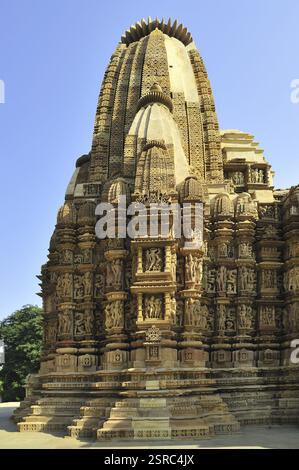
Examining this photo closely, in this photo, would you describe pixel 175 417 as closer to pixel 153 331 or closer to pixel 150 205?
pixel 153 331

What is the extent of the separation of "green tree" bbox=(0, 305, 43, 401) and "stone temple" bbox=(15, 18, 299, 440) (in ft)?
65.4

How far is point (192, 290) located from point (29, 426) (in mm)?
6027

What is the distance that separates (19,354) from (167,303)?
27765 mm

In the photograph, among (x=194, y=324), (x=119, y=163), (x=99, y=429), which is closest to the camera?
(x=99, y=429)

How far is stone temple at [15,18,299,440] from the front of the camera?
14.0m

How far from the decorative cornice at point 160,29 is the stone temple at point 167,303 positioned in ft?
15.5

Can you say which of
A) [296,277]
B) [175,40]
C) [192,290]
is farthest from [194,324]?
[175,40]

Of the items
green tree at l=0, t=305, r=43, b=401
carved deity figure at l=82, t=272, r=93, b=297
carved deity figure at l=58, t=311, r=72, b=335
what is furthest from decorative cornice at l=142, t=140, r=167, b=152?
green tree at l=0, t=305, r=43, b=401

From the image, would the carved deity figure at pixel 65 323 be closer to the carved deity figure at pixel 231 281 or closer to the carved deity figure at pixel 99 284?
the carved deity figure at pixel 99 284

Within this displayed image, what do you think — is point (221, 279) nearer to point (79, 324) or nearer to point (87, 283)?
point (87, 283)

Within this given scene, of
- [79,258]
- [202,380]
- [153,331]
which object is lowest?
[202,380]

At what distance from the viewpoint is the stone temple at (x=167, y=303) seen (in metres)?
14.0

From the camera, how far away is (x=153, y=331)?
1416 cm

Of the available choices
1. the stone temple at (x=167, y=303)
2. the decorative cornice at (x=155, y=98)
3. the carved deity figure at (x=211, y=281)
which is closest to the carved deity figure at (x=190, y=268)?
the stone temple at (x=167, y=303)
